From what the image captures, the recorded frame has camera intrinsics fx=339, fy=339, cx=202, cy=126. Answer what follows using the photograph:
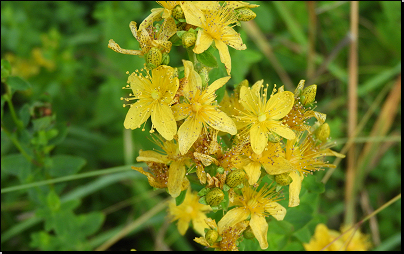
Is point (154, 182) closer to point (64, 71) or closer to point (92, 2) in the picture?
point (64, 71)

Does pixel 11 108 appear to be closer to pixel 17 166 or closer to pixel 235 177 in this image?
pixel 17 166

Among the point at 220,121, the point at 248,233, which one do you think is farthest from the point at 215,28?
the point at 248,233

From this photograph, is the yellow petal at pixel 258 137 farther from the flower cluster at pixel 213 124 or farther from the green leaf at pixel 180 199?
the green leaf at pixel 180 199

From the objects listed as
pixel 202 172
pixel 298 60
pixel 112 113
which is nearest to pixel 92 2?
pixel 112 113

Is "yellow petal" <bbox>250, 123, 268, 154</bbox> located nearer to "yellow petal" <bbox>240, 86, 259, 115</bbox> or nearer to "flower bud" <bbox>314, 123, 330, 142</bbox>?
"yellow petal" <bbox>240, 86, 259, 115</bbox>

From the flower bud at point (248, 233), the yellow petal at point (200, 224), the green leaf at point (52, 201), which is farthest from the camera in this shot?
the green leaf at point (52, 201)

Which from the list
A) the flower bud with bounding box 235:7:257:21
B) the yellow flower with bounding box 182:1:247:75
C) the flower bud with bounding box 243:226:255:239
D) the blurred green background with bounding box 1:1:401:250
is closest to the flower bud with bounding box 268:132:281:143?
the yellow flower with bounding box 182:1:247:75

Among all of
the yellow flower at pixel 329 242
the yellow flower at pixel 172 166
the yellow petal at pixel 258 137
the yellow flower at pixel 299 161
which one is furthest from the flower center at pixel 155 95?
the yellow flower at pixel 329 242
